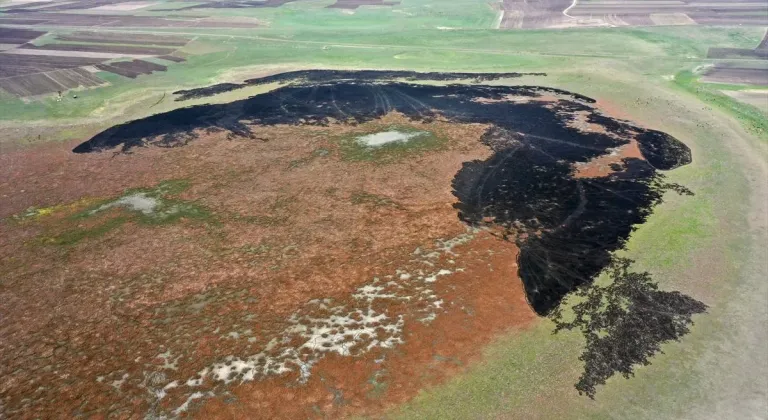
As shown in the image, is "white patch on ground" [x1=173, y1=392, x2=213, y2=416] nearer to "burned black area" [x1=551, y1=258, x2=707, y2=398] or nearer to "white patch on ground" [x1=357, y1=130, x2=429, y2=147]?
"burned black area" [x1=551, y1=258, x2=707, y2=398]

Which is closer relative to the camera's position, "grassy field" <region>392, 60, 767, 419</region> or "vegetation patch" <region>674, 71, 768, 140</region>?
"grassy field" <region>392, 60, 767, 419</region>

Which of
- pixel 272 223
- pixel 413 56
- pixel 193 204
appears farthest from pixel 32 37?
pixel 272 223

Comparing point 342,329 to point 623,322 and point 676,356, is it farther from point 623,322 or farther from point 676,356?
point 676,356

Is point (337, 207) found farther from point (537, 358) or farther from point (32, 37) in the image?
point (32, 37)

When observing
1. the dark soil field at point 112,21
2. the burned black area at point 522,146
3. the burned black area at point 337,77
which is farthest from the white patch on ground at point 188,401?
the dark soil field at point 112,21

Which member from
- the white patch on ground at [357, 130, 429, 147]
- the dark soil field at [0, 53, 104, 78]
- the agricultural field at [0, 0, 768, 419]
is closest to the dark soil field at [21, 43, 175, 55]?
the dark soil field at [0, 53, 104, 78]

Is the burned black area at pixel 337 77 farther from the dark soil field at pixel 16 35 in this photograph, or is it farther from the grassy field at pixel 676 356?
the dark soil field at pixel 16 35

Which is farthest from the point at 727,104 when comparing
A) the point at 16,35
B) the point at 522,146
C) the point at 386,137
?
the point at 16,35
